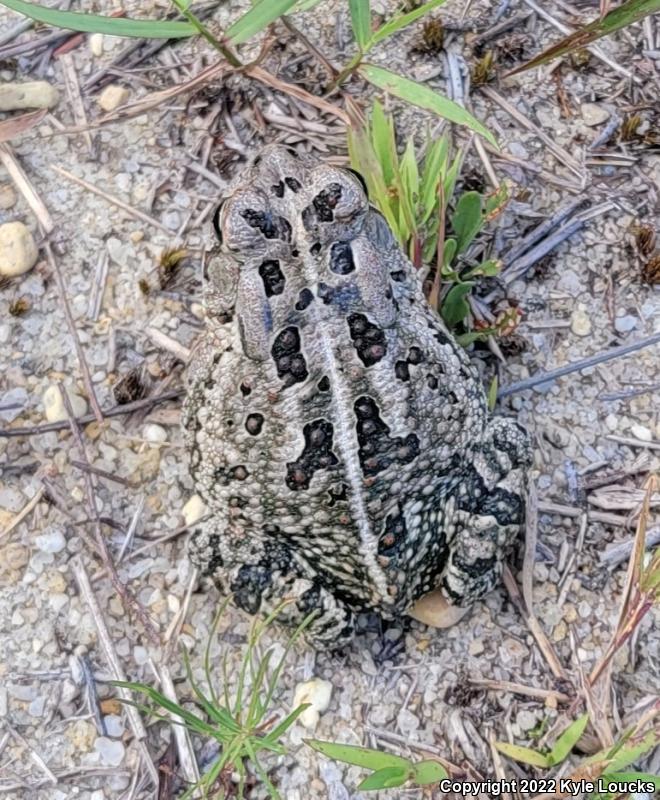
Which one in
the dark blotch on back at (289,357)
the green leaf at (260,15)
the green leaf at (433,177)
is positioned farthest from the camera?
the green leaf at (433,177)

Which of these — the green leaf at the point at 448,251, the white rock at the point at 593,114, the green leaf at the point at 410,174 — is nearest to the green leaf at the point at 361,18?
the green leaf at the point at 410,174

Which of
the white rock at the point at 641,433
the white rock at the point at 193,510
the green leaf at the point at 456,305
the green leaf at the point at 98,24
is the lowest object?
the white rock at the point at 641,433

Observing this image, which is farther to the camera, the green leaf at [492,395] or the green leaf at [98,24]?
the green leaf at [492,395]

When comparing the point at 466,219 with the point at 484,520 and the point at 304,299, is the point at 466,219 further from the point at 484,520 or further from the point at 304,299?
the point at 484,520

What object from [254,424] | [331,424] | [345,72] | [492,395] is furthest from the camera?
[345,72]

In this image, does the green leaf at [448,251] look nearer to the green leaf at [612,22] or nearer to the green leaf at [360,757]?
the green leaf at [612,22]

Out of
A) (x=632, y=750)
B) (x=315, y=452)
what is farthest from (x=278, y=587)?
(x=632, y=750)

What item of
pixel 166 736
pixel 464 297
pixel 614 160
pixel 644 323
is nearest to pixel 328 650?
pixel 166 736
